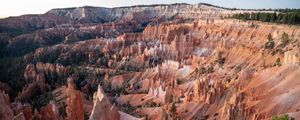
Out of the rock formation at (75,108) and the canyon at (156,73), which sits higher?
the rock formation at (75,108)

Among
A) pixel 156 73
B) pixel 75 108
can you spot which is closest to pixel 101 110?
pixel 75 108

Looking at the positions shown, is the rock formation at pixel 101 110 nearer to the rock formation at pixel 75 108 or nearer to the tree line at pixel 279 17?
the rock formation at pixel 75 108

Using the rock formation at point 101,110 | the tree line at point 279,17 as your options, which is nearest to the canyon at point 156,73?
the rock formation at point 101,110

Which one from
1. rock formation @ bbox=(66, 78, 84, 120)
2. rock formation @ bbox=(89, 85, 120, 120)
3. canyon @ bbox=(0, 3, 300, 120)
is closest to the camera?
rock formation @ bbox=(89, 85, 120, 120)

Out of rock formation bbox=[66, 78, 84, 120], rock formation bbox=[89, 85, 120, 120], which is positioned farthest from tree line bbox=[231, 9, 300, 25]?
rock formation bbox=[89, 85, 120, 120]

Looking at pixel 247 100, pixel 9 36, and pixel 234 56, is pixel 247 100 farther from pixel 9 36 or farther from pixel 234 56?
pixel 9 36

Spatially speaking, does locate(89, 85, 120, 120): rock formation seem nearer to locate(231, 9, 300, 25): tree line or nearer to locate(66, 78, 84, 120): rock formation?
locate(66, 78, 84, 120): rock formation

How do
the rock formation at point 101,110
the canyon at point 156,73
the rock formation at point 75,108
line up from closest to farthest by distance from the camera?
the rock formation at point 101,110 < the rock formation at point 75,108 < the canyon at point 156,73

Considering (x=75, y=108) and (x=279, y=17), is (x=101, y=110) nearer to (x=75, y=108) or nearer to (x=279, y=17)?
(x=75, y=108)
